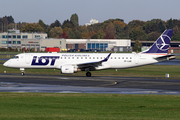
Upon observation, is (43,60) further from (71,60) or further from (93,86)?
(93,86)

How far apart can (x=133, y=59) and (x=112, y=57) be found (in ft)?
10.8

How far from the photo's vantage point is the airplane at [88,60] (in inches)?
1758

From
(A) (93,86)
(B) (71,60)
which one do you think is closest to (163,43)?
(B) (71,60)

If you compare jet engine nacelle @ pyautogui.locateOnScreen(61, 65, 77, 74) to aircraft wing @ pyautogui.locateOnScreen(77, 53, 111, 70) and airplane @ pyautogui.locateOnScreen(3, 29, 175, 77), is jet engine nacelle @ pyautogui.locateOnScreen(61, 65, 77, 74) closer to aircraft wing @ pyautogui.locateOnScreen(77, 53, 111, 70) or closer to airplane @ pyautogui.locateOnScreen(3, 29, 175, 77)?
airplane @ pyautogui.locateOnScreen(3, 29, 175, 77)

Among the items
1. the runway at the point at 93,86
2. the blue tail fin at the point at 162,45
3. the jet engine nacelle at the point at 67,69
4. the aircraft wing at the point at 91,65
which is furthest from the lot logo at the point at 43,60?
the blue tail fin at the point at 162,45

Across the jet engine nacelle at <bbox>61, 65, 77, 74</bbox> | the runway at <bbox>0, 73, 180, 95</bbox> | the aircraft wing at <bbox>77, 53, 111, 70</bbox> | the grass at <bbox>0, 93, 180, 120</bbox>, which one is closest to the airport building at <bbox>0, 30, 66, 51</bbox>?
the aircraft wing at <bbox>77, 53, 111, 70</bbox>

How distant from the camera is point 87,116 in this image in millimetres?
15852

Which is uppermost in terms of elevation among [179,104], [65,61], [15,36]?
[15,36]

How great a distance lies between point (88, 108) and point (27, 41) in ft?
544

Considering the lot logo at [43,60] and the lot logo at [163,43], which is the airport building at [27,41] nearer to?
the lot logo at [43,60]

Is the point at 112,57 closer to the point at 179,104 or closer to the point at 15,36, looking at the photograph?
the point at 179,104

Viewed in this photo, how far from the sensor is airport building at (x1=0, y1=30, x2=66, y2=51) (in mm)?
176625

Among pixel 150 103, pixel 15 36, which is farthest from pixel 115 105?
pixel 15 36

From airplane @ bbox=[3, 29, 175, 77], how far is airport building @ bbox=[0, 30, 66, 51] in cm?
13173
